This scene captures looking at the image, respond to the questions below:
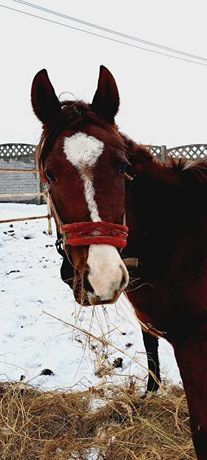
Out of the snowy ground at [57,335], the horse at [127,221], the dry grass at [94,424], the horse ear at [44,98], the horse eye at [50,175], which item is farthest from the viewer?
the snowy ground at [57,335]

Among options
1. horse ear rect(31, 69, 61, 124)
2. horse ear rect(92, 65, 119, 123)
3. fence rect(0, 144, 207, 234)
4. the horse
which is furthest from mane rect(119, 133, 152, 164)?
fence rect(0, 144, 207, 234)

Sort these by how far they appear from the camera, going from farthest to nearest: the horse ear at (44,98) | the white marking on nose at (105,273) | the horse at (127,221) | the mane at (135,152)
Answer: the mane at (135,152)
the horse ear at (44,98)
the horse at (127,221)
the white marking on nose at (105,273)

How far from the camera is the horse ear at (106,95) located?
6.25ft

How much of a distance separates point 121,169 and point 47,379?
2.27 meters

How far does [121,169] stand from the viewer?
1.74m

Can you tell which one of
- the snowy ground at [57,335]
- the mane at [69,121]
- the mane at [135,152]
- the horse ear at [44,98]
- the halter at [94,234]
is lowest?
the snowy ground at [57,335]

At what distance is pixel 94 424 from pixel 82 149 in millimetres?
1978

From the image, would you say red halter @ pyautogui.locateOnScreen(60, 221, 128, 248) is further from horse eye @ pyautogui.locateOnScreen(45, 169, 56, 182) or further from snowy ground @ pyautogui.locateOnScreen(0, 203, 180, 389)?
snowy ground @ pyautogui.locateOnScreen(0, 203, 180, 389)

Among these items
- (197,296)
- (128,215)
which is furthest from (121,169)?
(197,296)

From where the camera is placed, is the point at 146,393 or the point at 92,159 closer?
the point at 92,159

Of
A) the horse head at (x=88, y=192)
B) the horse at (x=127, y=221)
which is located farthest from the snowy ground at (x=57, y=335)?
the horse head at (x=88, y=192)

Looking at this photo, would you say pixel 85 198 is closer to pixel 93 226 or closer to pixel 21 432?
pixel 93 226

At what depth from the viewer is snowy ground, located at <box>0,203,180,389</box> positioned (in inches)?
134

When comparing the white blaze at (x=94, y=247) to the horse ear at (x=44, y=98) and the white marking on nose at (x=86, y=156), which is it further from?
the horse ear at (x=44, y=98)
